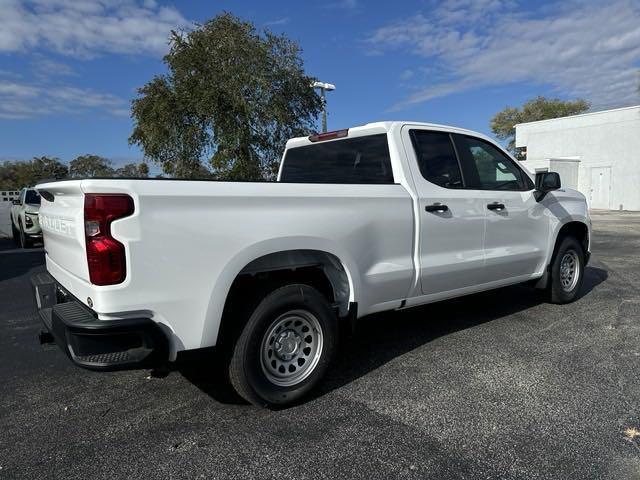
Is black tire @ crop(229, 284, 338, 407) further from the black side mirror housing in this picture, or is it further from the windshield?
the windshield

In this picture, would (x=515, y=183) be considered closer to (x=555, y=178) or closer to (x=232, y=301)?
(x=555, y=178)

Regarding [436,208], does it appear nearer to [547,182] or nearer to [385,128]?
[385,128]

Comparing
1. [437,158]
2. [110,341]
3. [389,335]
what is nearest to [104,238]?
[110,341]

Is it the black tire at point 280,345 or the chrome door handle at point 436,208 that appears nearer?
the black tire at point 280,345

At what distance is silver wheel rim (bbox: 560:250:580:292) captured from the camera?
5906 mm

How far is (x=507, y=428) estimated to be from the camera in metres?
3.11

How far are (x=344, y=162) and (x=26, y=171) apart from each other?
78.6 m

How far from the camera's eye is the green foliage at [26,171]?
6969cm

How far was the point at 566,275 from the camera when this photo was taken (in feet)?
19.5

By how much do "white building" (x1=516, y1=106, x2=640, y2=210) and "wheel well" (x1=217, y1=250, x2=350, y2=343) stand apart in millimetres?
26748

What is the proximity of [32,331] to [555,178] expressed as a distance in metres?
5.70

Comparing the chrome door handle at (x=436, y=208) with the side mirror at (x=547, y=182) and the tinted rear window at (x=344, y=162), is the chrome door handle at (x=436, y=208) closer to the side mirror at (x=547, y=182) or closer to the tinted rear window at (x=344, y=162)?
the tinted rear window at (x=344, y=162)

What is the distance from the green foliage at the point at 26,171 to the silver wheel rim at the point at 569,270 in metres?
73.0

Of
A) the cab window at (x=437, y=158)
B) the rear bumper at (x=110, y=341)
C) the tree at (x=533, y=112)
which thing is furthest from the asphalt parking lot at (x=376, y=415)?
the tree at (x=533, y=112)
